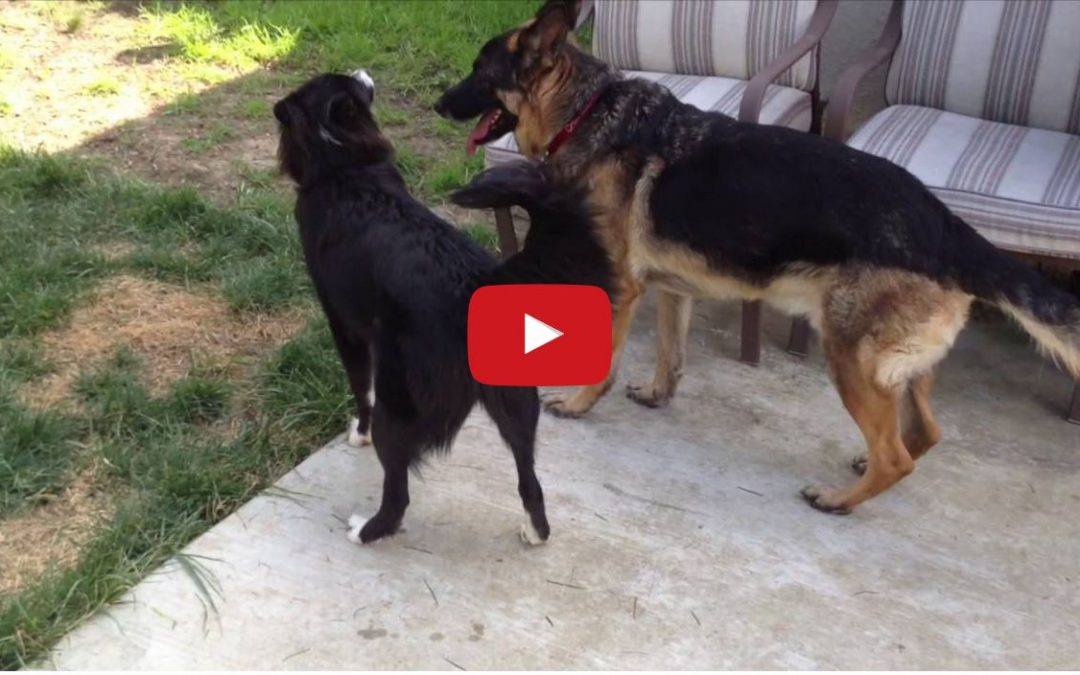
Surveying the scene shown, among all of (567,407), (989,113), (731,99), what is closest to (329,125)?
(567,407)

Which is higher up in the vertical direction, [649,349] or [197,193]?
[197,193]

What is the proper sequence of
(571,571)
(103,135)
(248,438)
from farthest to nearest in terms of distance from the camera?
(103,135)
(248,438)
(571,571)

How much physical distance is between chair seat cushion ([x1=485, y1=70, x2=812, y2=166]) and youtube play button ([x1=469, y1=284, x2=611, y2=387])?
1390 mm

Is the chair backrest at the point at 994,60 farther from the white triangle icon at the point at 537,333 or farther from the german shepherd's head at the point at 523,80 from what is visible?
the white triangle icon at the point at 537,333

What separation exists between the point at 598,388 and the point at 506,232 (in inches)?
35.9

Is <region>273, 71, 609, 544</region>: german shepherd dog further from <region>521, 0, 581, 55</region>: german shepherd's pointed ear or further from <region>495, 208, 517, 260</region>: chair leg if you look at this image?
<region>495, 208, 517, 260</region>: chair leg

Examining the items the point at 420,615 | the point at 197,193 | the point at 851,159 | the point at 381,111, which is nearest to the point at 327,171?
the point at 420,615

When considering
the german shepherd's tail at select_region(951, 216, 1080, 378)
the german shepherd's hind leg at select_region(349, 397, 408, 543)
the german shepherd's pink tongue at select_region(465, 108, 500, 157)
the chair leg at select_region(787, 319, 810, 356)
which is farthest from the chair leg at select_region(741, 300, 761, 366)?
the german shepherd's hind leg at select_region(349, 397, 408, 543)

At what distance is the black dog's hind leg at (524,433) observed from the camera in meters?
2.58

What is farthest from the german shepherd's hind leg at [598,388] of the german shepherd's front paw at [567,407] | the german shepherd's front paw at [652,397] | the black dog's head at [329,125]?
the black dog's head at [329,125]

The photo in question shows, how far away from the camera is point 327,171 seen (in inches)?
112

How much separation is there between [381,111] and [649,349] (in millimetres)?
2518

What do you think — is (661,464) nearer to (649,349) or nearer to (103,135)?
(649,349)

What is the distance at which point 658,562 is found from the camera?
9.34ft
